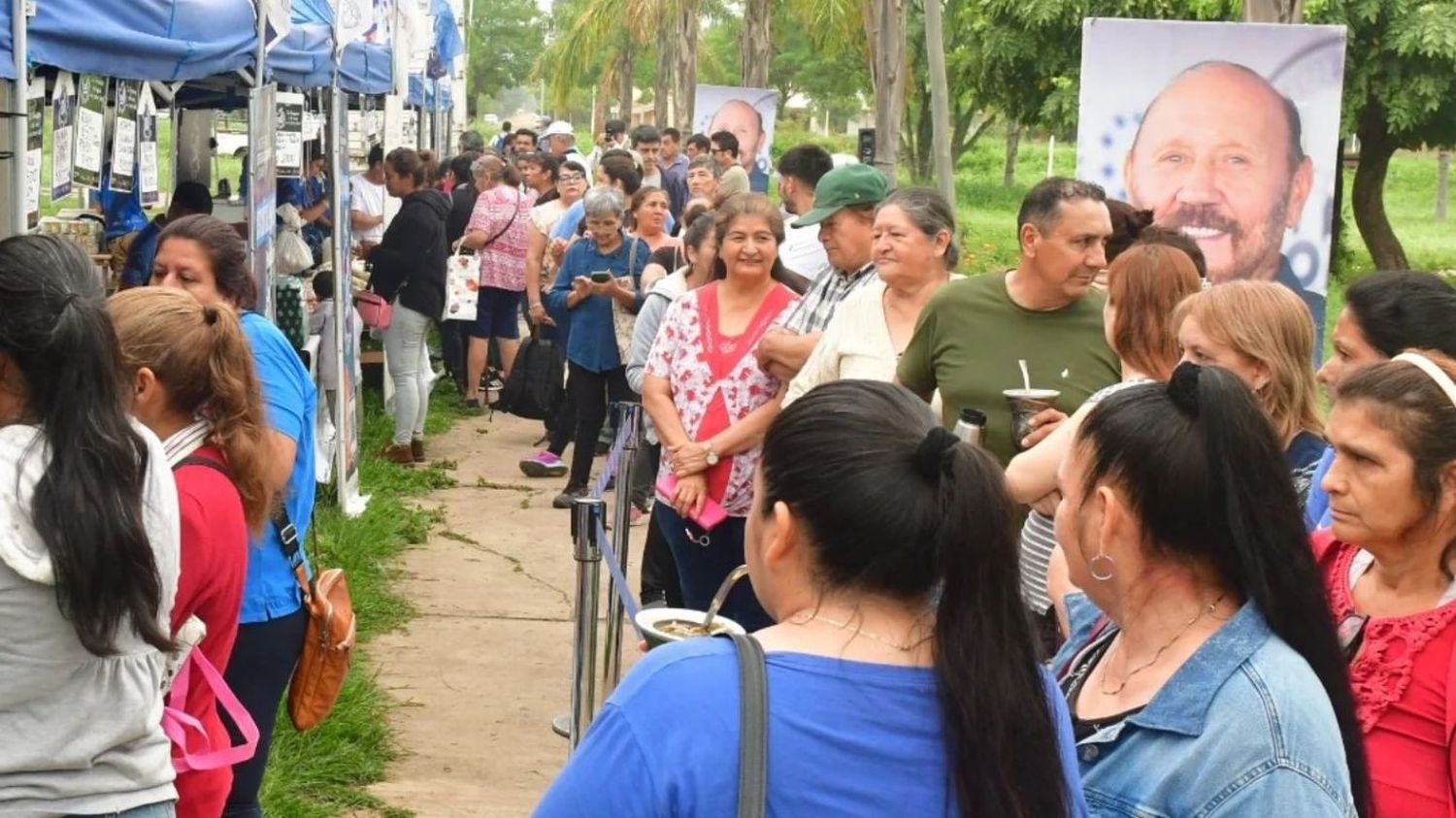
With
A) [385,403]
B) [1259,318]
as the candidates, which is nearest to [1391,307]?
[1259,318]

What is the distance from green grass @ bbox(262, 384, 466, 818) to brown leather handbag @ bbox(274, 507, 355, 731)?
112 centimetres

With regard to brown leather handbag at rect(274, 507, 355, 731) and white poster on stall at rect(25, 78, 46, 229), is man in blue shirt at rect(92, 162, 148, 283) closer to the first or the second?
white poster on stall at rect(25, 78, 46, 229)

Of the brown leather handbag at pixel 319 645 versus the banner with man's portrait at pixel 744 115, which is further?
the banner with man's portrait at pixel 744 115

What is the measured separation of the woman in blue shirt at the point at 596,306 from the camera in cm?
1005

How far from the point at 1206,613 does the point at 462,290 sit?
1095 cm

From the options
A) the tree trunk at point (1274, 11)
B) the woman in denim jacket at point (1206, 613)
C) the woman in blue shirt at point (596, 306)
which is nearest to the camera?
the woman in denim jacket at point (1206, 613)

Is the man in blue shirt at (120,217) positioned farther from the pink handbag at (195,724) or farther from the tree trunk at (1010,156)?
the tree trunk at (1010,156)

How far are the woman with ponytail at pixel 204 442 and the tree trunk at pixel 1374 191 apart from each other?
2177 centimetres

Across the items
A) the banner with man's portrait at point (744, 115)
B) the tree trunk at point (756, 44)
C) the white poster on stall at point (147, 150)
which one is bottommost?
the white poster on stall at point (147, 150)

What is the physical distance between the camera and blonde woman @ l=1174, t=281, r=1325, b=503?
11.9 feet

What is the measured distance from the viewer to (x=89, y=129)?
261 inches

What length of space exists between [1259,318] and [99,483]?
7.29ft

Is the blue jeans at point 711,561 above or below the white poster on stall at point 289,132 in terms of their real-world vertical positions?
below

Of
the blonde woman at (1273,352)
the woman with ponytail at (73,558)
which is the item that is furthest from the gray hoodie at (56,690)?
the blonde woman at (1273,352)
